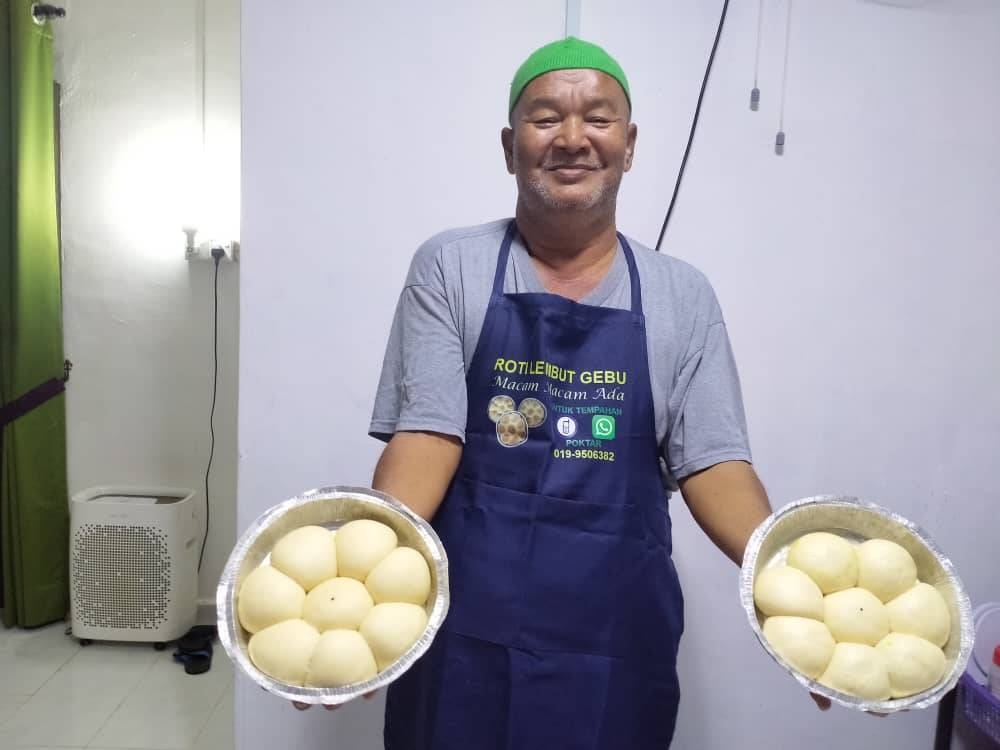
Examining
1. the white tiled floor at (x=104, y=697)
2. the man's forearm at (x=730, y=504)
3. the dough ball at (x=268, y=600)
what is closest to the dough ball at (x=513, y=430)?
the man's forearm at (x=730, y=504)

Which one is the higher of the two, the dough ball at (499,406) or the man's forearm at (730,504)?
the dough ball at (499,406)

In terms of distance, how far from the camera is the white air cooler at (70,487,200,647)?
2480 millimetres

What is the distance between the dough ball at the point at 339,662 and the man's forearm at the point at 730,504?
0.55 metres

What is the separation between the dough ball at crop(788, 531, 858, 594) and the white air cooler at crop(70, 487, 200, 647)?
88.9 inches

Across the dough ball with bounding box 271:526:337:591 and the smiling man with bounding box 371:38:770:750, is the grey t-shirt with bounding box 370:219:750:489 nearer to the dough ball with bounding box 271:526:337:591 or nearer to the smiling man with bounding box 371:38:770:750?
the smiling man with bounding box 371:38:770:750

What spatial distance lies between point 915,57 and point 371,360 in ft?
4.85

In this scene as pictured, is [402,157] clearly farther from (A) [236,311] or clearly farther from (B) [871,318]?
(A) [236,311]

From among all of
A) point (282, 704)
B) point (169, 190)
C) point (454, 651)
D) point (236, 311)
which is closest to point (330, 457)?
point (282, 704)

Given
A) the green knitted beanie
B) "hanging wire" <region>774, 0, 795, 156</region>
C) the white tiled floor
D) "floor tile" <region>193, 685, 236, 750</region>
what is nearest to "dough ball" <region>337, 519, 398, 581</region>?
the green knitted beanie

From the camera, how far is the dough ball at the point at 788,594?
2.61ft

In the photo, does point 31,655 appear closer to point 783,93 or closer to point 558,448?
point 558,448

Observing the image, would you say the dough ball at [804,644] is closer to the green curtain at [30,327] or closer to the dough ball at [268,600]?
the dough ball at [268,600]

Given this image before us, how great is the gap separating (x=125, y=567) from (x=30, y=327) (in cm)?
94

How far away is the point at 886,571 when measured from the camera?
805 mm
